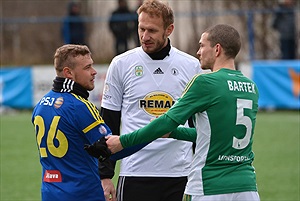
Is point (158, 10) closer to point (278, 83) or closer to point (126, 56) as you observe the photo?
point (126, 56)

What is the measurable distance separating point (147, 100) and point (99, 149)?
3.47 ft

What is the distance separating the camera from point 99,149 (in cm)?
507

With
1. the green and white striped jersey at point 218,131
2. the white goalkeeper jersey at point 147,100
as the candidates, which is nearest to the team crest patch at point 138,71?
the white goalkeeper jersey at point 147,100

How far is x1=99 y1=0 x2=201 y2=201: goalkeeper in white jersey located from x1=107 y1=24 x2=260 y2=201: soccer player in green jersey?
3.09ft

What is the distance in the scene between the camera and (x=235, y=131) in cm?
494

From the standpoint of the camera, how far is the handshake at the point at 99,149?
506cm

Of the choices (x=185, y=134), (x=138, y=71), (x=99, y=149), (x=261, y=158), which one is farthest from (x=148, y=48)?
(x=261, y=158)

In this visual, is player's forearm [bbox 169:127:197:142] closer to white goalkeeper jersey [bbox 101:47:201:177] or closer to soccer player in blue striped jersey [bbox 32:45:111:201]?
soccer player in blue striped jersey [bbox 32:45:111:201]

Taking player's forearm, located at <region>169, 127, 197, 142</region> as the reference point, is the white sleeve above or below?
above

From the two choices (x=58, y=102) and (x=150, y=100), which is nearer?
(x=58, y=102)

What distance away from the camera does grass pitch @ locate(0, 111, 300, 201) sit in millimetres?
10195

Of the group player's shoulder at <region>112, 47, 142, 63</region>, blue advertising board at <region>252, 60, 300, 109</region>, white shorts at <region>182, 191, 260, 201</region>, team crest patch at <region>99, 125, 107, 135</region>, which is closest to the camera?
white shorts at <region>182, 191, 260, 201</region>

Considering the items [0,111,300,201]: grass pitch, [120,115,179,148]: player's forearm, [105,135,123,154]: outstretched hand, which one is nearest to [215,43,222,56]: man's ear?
[120,115,179,148]: player's forearm

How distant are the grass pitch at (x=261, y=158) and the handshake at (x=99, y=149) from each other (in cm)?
478
